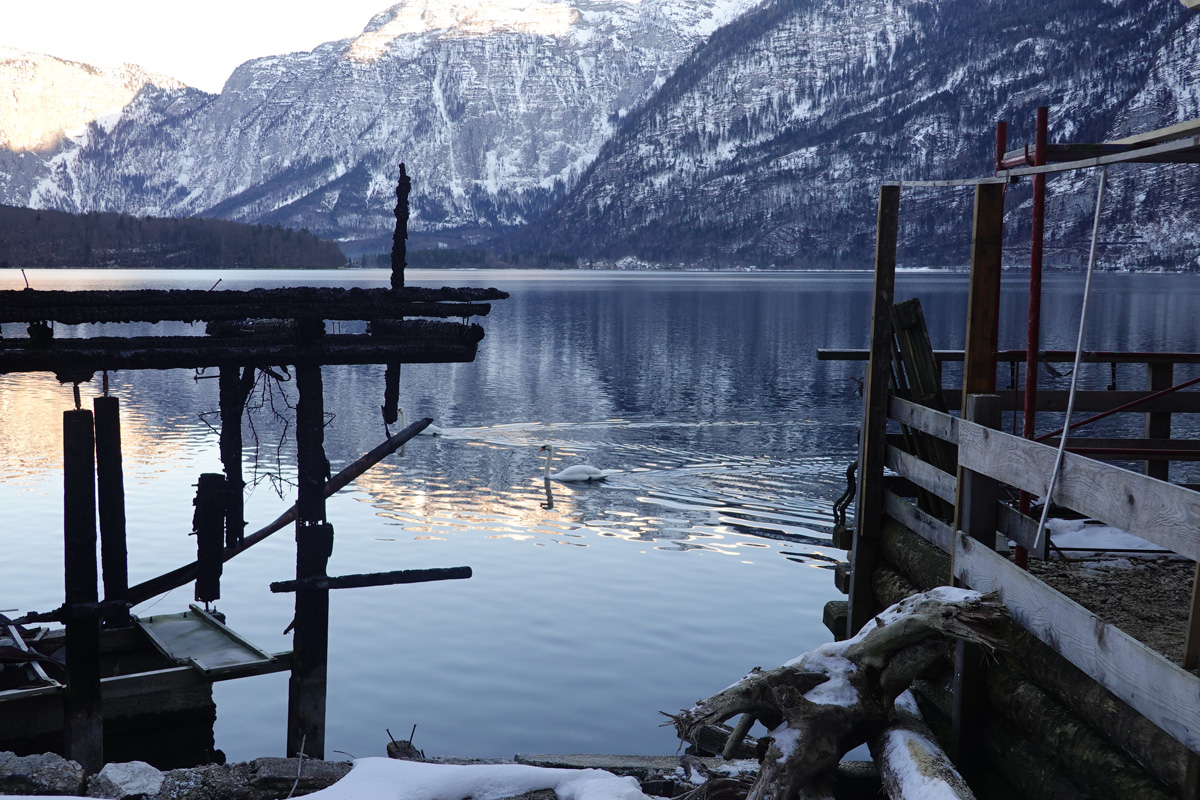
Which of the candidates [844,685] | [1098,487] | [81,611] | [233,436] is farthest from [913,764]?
[233,436]

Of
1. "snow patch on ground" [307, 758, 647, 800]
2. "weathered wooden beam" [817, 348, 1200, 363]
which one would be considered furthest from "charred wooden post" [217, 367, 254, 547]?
"weathered wooden beam" [817, 348, 1200, 363]

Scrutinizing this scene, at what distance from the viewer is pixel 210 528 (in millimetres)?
14023

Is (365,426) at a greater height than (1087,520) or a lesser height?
lesser

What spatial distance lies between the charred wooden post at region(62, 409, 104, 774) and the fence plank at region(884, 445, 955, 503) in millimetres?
7846

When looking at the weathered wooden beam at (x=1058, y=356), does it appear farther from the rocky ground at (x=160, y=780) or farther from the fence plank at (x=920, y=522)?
the rocky ground at (x=160, y=780)

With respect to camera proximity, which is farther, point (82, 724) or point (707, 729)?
point (82, 724)

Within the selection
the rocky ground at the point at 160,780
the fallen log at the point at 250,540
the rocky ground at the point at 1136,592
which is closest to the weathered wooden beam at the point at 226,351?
the fallen log at the point at 250,540

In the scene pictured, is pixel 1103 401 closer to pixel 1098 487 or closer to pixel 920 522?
pixel 920 522

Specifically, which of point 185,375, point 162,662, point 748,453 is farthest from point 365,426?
point 162,662

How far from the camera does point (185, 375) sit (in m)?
52.5

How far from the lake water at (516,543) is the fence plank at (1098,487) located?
19.9 ft

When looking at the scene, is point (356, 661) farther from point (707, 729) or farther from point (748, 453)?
point (748, 453)

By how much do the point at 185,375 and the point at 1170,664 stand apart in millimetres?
53007

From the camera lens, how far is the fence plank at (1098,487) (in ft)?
16.5
